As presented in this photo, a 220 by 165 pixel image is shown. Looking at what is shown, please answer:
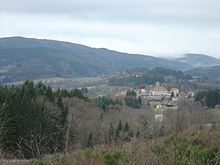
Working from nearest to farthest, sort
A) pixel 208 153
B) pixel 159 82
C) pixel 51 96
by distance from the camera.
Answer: pixel 208 153
pixel 51 96
pixel 159 82

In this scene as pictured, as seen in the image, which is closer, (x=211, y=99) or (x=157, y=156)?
(x=157, y=156)

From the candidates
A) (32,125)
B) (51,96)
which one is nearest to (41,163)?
(32,125)

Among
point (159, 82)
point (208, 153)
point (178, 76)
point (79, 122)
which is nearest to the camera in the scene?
point (208, 153)

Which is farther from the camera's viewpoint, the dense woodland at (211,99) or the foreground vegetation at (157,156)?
the dense woodland at (211,99)

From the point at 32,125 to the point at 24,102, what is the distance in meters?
2.30

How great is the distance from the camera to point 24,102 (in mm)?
22609

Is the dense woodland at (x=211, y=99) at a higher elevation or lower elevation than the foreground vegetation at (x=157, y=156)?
lower

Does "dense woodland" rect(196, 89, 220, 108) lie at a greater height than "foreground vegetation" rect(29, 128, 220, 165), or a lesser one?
lesser

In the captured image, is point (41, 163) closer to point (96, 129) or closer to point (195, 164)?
point (195, 164)

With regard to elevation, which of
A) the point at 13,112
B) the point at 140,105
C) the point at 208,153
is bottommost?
the point at 140,105

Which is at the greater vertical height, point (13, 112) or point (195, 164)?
point (195, 164)

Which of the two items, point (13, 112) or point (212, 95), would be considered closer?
point (13, 112)

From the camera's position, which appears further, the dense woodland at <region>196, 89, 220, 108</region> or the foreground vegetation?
the dense woodland at <region>196, 89, 220, 108</region>

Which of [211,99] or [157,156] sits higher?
[157,156]
